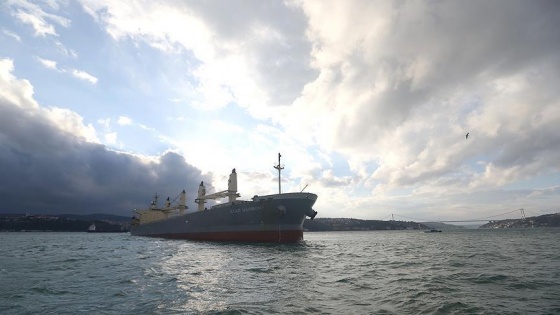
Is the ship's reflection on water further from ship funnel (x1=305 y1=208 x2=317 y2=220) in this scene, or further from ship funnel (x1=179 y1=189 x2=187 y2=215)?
ship funnel (x1=179 y1=189 x2=187 y2=215)

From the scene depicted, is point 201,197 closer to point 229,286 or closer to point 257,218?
point 257,218

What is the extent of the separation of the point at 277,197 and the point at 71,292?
1097 inches

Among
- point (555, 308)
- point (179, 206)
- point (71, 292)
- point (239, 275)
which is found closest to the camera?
point (555, 308)

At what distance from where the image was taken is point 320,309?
8719 mm

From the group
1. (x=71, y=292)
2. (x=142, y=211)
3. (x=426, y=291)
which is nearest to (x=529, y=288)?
(x=426, y=291)

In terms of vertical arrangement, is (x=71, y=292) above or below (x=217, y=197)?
below

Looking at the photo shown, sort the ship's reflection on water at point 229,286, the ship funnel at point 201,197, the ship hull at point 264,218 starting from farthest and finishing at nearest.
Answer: the ship funnel at point 201,197
the ship hull at point 264,218
the ship's reflection on water at point 229,286

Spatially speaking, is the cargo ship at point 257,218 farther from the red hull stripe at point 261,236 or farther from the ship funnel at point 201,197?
the ship funnel at point 201,197

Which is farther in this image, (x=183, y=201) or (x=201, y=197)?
(x=183, y=201)

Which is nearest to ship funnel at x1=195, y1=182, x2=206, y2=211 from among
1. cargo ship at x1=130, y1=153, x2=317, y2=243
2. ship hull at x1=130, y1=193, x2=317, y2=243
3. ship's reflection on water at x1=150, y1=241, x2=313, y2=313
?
cargo ship at x1=130, y1=153, x2=317, y2=243

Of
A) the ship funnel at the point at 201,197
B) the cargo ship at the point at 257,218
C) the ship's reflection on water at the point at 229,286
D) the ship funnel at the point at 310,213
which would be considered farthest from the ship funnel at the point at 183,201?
the ship's reflection on water at the point at 229,286

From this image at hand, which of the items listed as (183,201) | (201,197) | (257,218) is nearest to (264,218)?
(257,218)

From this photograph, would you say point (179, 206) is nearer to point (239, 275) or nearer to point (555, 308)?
point (239, 275)

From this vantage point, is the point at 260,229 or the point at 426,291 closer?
the point at 426,291
